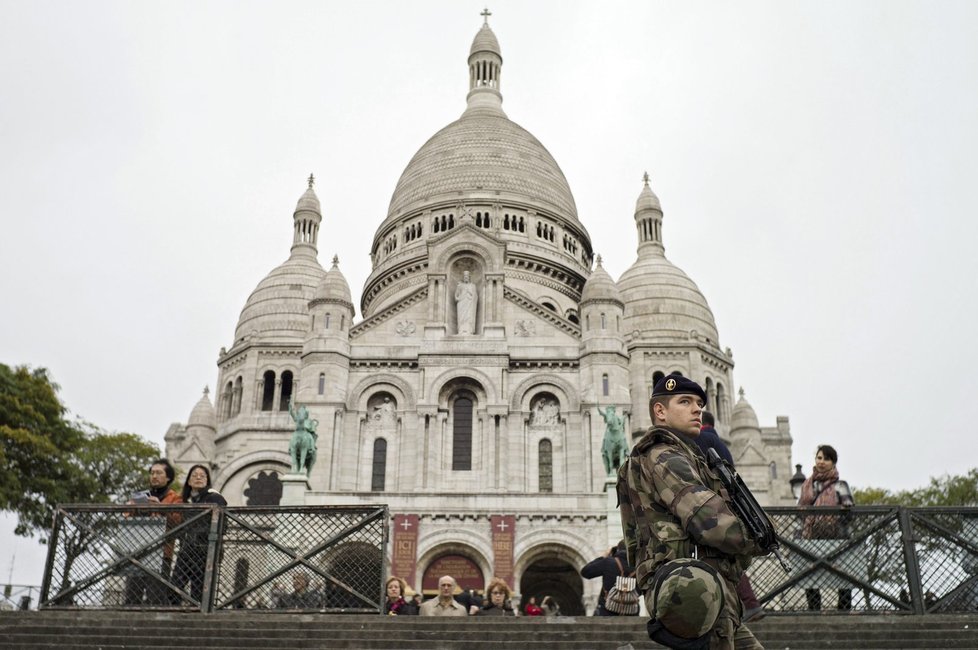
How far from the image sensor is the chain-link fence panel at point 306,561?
37.1 ft

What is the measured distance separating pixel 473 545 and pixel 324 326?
10.8 m

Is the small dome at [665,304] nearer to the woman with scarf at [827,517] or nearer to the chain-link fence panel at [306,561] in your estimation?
the woman with scarf at [827,517]

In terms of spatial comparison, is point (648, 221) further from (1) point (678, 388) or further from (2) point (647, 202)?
(1) point (678, 388)

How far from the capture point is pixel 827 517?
1142 centimetres

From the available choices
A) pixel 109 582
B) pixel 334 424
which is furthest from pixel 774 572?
pixel 334 424

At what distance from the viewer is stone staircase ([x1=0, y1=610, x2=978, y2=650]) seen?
10469mm

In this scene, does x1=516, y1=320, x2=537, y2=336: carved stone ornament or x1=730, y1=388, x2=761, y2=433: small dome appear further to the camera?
x1=730, y1=388, x2=761, y2=433: small dome

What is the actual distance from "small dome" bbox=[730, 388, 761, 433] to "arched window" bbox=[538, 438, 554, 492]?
42.1 ft

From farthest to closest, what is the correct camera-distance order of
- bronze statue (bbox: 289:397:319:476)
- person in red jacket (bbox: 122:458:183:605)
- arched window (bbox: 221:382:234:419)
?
1. arched window (bbox: 221:382:234:419)
2. bronze statue (bbox: 289:397:319:476)
3. person in red jacket (bbox: 122:458:183:605)

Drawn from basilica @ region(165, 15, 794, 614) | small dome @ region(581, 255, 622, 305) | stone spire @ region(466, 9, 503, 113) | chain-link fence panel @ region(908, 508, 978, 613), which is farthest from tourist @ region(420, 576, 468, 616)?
stone spire @ region(466, 9, 503, 113)

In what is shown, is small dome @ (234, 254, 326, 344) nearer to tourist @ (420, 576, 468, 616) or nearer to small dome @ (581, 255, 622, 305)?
small dome @ (581, 255, 622, 305)

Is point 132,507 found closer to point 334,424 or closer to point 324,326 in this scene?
point 334,424

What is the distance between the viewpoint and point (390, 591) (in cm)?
1400

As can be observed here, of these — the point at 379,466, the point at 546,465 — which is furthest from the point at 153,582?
the point at 546,465
